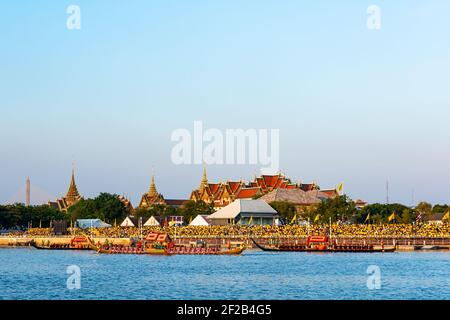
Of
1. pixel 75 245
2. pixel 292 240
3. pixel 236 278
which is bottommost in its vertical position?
pixel 236 278

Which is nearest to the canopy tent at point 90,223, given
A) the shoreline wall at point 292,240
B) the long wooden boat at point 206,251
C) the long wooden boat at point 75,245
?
the shoreline wall at point 292,240

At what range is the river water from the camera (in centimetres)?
4725

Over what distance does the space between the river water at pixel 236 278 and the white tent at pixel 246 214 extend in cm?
4305

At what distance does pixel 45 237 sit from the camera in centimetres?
12575

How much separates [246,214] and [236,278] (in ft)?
230

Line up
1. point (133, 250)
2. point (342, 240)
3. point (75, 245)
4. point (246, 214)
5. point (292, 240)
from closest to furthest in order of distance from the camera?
→ point (133, 250) → point (342, 240) → point (292, 240) → point (75, 245) → point (246, 214)

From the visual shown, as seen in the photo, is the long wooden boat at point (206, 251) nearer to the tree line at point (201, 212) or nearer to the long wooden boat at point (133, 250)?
the long wooden boat at point (133, 250)

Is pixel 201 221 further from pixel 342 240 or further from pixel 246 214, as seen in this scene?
pixel 342 240

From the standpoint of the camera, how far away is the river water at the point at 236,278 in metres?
47.2

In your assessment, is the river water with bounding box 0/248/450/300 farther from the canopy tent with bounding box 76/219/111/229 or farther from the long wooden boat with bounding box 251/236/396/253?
the canopy tent with bounding box 76/219/111/229

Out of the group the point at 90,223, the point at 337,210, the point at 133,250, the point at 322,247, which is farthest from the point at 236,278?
the point at 90,223

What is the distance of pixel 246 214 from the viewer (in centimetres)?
12725

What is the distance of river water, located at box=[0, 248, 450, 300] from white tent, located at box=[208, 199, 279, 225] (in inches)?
1695

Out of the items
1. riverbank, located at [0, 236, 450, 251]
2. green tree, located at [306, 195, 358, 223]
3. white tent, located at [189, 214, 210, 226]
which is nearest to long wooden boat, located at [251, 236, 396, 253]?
riverbank, located at [0, 236, 450, 251]
